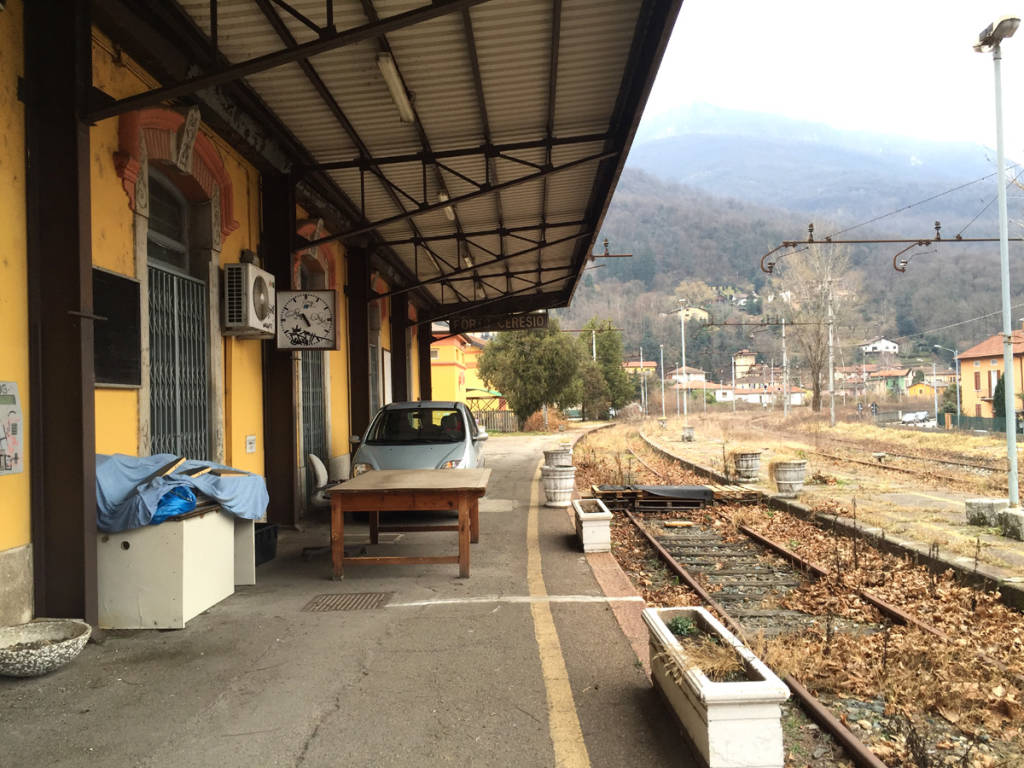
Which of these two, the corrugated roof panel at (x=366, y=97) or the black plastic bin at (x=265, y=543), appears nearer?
the corrugated roof panel at (x=366, y=97)

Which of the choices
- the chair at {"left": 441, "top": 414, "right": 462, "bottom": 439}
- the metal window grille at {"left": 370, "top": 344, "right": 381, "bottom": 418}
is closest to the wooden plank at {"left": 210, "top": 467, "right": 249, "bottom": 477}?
the chair at {"left": 441, "top": 414, "right": 462, "bottom": 439}

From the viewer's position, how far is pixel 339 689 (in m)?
4.29

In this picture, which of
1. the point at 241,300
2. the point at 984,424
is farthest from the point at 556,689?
the point at 984,424

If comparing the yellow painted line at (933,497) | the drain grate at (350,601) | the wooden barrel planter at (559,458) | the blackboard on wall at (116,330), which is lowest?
the yellow painted line at (933,497)

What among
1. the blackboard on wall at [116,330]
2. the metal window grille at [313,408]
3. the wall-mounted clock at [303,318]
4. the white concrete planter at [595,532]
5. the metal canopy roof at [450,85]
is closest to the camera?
the blackboard on wall at [116,330]

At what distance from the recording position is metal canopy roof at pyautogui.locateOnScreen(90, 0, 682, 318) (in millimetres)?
6465

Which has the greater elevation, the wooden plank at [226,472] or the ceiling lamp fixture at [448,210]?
the ceiling lamp fixture at [448,210]

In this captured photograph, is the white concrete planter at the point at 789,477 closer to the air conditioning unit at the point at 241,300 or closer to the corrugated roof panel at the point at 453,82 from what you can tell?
the corrugated roof panel at the point at 453,82

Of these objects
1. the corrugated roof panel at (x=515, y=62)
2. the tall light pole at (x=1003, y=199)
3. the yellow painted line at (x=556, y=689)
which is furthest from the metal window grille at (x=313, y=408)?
the tall light pole at (x=1003, y=199)

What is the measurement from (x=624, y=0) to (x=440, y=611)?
5.64 meters

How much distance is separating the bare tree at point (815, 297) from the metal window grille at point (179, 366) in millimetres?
49668

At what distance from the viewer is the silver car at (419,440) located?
402 inches

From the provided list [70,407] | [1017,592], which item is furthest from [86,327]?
[1017,592]

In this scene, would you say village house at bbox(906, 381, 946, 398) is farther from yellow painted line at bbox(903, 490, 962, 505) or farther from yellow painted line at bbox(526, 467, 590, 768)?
yellow painted line at bbox(526, 467, 590, 768)
